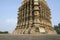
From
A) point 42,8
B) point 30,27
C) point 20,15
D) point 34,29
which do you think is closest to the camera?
point 34,29

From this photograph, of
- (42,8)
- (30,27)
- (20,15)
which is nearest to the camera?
(30,27)

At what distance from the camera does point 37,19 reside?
50469mm

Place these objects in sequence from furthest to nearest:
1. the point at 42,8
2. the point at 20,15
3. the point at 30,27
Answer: the point at 20,15 < the point at 42,8 < the point at 30,27

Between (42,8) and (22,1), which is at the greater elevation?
(22,1)

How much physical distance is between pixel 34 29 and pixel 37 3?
388 inches

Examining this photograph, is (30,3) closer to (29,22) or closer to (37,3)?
(37,3)

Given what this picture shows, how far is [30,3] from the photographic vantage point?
55750mm

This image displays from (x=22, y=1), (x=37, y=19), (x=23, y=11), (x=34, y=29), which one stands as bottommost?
(x=34, y=29)

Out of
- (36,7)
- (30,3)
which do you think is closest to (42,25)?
(36,7)

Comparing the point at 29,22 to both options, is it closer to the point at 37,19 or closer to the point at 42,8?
the point at 37,19

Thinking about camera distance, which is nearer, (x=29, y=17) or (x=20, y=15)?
(x=29, y=17)

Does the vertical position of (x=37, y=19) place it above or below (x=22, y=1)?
below

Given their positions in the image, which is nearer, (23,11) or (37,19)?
(37,19)

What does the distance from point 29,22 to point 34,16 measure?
2.85 meters
